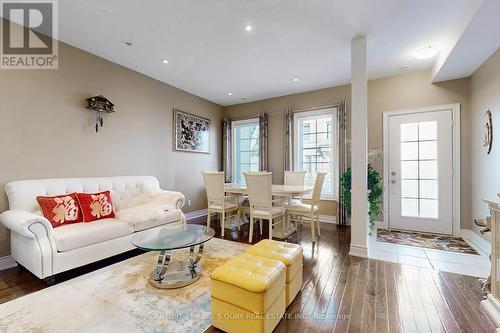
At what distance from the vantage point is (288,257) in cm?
190

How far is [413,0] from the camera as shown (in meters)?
2.33


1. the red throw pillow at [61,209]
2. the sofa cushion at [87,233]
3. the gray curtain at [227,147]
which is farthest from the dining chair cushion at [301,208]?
the red throw pillow at [61,209]

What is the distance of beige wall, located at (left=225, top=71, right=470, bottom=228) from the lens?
12.3ft

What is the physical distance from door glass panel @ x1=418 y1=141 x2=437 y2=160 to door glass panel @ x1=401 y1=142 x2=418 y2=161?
6 cm

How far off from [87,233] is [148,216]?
739mm

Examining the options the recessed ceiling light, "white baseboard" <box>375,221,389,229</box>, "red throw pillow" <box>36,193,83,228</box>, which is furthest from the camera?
"white baseboard" <box>375,221,389,229</box>

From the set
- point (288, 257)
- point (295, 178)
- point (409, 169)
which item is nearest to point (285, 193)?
point (295, 178)

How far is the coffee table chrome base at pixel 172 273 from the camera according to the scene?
7.24 feet

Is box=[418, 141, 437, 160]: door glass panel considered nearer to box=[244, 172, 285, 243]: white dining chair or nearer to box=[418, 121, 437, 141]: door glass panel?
box=[418, 121, 437, 141]: door glass panel

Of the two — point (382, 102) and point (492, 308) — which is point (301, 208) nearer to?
point (492, 308)

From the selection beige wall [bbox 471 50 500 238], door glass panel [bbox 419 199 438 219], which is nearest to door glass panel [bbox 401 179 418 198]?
door glass panel [bbox 419 199 438 219]

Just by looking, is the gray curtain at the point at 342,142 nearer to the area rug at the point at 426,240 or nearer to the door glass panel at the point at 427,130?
the area rug at the point at 426,240

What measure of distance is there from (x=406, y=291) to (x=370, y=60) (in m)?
3.32

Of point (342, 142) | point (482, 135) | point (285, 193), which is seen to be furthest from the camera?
point (342, 142)
